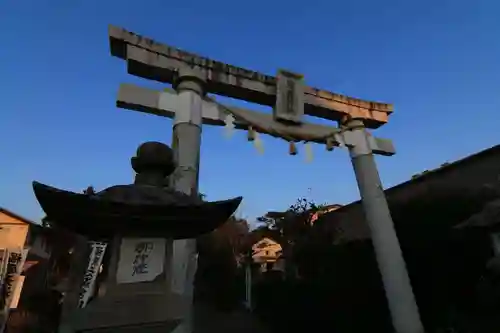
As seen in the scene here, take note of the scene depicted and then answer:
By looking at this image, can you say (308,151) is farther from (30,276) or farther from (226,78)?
(30,276)

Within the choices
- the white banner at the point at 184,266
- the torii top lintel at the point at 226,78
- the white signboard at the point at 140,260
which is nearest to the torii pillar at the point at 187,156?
the white banner at the point at 184,266

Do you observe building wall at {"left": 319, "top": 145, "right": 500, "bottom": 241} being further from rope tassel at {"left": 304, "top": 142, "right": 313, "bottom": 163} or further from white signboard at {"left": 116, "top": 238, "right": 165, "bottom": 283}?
white signboard at {"left": 116, "top": 238, "right": 165, "bottom": 283}

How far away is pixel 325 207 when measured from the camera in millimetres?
14516

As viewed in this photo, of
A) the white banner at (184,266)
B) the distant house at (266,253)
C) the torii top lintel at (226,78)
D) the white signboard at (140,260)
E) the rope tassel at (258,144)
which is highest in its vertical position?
the distant house at (266,253)

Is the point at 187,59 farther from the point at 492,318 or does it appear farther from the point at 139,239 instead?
the point at 492,318

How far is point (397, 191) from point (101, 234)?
446 inches

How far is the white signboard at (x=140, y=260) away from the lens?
274 centimetres

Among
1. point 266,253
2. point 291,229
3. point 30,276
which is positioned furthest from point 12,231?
point 266,253

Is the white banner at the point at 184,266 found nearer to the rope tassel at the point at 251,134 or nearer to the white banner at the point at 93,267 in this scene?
the white banner at the point at 93,267

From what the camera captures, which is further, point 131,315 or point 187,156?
point 187,156

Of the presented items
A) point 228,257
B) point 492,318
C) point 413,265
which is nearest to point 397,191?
point 413,265

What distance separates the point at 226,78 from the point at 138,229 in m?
4.46

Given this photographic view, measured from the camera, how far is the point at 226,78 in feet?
22.0

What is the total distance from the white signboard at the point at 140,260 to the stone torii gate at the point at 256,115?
2.00 metres
